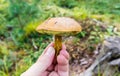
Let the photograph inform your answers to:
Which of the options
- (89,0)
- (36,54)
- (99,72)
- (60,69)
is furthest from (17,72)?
(89,0)

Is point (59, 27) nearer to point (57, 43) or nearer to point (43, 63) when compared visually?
point (57, 43)

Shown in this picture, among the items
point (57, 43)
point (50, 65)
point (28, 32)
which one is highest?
point (57, 43)

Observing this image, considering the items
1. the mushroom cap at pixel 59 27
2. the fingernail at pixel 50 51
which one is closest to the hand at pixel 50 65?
the fingernail at pixel 50 51

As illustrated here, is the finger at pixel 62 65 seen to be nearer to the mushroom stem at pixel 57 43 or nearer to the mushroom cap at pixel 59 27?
the mushroom stem at pixel 57 43

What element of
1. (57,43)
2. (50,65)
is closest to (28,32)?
(50,65)

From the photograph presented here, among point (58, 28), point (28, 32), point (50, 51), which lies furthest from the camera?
→ point (28, 32)

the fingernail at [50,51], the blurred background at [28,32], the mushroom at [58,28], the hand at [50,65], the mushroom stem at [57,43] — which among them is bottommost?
the blurred background at [28,32]

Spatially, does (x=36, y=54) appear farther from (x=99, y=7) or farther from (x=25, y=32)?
(x=99, y=7)
